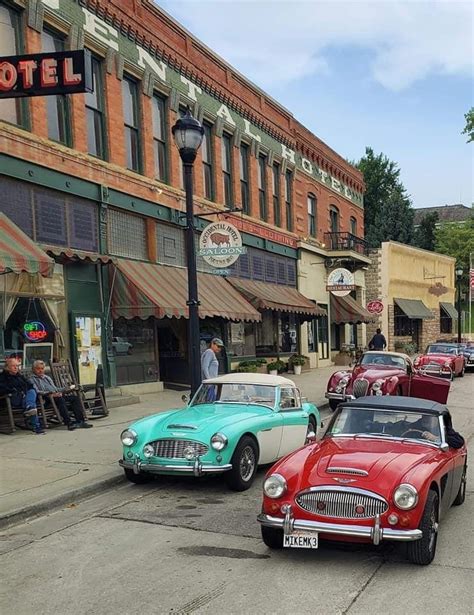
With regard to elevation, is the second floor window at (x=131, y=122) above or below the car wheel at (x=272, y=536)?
above

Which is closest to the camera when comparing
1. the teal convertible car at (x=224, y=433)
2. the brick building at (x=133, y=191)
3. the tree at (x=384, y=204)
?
the teal convertible car at (x=224, y=433)

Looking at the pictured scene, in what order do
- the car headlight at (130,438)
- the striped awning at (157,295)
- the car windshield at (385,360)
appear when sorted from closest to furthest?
the car headlight at (130,438) < the striped awning at (157,295) < the car windshield at (385,360)

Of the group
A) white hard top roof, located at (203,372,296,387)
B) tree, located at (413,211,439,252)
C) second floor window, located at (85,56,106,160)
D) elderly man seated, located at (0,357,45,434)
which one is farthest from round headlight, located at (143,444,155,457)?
tree, located at (413,211,439,252)

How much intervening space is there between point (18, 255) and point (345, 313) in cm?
2266

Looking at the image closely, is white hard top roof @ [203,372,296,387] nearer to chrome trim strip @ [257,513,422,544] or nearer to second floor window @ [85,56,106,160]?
chrome trim strip @ [257,513,422,544]

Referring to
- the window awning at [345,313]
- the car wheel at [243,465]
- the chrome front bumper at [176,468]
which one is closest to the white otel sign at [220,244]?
the car wheel at [243,465]

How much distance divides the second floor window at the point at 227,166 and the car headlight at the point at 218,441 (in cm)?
1572

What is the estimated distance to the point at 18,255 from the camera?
10773 millimetres

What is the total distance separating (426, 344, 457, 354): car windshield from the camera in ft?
85.8

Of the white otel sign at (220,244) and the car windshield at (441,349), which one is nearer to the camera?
the white otel sign at (220,244)

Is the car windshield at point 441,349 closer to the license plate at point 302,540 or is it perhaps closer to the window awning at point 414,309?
the window awning at point 414,309

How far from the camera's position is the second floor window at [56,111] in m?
14.3

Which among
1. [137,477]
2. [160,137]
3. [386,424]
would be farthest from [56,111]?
[386,424]

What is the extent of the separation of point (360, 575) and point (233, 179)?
751 inches
